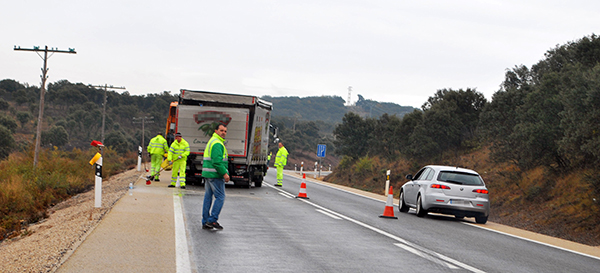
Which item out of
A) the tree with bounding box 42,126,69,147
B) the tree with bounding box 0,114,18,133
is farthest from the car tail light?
the tree with bounding box 42,126,69,147

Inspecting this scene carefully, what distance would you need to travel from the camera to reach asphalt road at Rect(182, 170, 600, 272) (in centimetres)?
768

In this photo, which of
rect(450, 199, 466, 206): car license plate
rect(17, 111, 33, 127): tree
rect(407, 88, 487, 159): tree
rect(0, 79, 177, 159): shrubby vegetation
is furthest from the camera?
rect(17, 111, 33, 127): tree

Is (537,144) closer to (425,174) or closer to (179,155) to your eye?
(425,174)

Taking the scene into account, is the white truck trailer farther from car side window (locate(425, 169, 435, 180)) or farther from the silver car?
the silver car

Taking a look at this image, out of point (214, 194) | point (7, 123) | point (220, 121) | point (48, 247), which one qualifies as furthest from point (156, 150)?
point (7, 123)

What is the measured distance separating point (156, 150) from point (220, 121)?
250 cm

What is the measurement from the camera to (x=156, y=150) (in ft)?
67.2

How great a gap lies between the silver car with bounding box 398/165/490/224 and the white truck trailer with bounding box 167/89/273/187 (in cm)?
727

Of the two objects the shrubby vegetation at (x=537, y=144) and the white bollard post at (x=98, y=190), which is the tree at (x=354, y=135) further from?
the white bollard post at (x=98, y=190)

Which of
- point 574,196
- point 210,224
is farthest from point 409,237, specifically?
point 574,196

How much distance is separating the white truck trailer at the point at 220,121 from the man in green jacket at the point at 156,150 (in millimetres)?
790

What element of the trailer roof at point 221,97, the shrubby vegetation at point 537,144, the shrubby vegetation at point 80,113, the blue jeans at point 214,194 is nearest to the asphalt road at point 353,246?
the blue jeans at point 214,194

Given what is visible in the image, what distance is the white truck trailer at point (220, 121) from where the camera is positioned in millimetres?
20297

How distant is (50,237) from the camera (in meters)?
9.23
